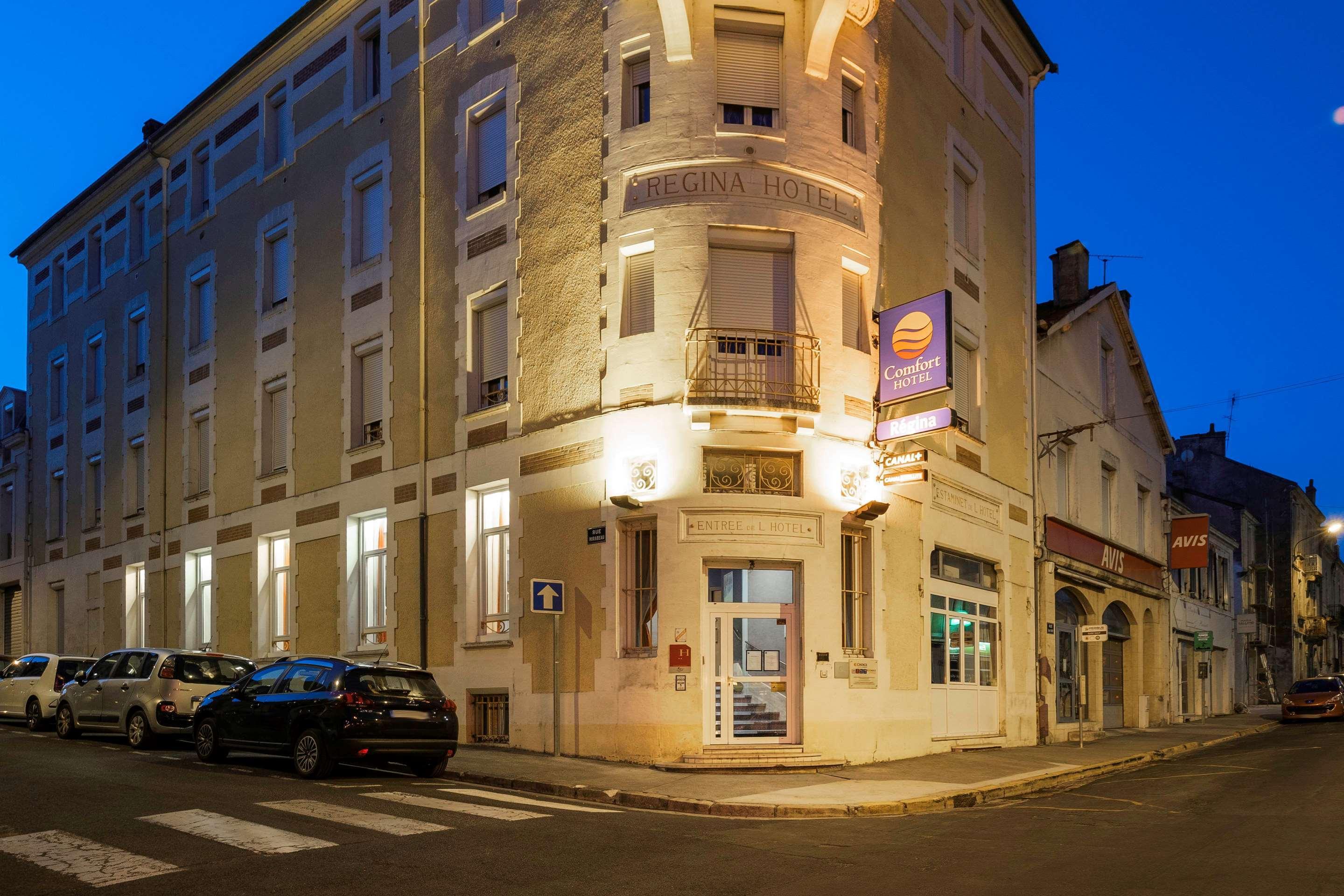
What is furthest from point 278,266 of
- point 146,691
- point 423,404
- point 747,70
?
point 747,70

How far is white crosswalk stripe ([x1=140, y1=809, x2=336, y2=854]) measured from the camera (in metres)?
9.83

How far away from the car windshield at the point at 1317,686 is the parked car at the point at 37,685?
34934mm

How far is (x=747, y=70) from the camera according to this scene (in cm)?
1895

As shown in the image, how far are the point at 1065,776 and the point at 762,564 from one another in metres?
5.62

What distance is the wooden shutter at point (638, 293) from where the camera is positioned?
736 inches

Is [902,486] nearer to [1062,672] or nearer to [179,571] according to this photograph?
[1062,672]

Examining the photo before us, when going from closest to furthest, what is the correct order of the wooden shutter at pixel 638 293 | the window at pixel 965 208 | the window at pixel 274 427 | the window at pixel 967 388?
the wooden shutter at pixel 638 293
the window at pixel 967 388
the window at pixel 965 208
the window at pixel 274 427

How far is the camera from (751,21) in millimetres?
18875

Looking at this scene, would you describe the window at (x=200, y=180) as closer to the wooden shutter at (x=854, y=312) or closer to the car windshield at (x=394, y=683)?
the wooden shutter at (x=854, y=312)

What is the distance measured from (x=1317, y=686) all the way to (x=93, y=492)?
125 ft

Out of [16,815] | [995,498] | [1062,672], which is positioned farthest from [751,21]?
[1062,672]

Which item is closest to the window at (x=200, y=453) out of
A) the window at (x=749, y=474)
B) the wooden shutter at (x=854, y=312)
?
the window at (x=749, y=474)

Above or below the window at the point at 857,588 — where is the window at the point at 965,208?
above

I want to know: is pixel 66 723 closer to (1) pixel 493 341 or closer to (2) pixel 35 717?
(2) pixel 35 717
